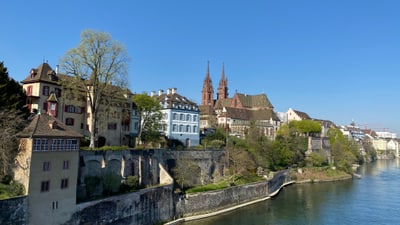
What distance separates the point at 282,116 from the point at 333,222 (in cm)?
8034

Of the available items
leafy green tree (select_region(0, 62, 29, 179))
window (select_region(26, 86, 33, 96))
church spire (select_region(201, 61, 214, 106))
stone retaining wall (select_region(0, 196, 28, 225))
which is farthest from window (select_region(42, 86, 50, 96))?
church spire (select_region(201, 61, 214, 106))

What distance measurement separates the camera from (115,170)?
111ft

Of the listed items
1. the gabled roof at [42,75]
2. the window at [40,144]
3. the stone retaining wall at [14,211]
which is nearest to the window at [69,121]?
the gabled roof at [42,75]

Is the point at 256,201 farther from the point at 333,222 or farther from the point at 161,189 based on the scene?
the point at 161,189

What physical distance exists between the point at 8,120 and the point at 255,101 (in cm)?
8518

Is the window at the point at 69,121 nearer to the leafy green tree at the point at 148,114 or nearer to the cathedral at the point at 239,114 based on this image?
the leafy green tree at the point at 148,114

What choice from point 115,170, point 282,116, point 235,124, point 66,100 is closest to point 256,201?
point 115,170

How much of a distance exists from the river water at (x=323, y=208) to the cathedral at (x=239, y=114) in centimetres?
2126

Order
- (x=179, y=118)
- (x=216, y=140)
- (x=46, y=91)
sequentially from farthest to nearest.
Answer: (x=179, y=118), (x=216, y=140), (x=46, y=91)

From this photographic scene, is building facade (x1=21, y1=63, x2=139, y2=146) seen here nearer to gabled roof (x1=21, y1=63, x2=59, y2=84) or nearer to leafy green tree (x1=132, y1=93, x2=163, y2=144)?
gabled roof (x1=21, y1=63, x2=59, y2=84)

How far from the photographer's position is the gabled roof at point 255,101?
101088 mm

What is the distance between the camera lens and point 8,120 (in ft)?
80.9

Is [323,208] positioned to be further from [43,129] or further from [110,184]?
[43,129]

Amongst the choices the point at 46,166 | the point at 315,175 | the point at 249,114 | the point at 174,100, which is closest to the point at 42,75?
the point at 46,166
